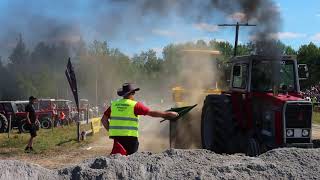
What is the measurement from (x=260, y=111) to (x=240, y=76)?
3.29 ft

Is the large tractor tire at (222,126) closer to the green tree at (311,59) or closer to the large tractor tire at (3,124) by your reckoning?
the large tractor tire at (3,124)

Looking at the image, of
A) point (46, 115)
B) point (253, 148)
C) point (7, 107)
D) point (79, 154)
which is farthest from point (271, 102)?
point (46, 115)

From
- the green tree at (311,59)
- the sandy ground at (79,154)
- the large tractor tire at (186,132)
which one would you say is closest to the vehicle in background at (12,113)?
the sandy ground at (79,154)

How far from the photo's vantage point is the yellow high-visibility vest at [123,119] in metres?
7.35

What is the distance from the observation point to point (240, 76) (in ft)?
37.7

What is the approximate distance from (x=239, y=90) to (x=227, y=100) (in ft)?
1.15

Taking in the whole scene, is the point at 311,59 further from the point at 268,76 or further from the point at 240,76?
the point at 268,76

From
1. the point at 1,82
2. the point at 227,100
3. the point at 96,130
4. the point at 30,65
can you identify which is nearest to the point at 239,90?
the point at 227,100

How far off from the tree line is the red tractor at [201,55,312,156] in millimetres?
602

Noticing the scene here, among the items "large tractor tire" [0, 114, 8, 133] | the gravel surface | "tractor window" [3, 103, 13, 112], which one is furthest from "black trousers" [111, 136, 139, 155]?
"tractor window" [3, 103, 13, 112]

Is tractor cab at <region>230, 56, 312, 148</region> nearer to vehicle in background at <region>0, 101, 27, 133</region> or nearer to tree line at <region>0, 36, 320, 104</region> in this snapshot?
tree line at <region>0, 36, 320, 104</region>

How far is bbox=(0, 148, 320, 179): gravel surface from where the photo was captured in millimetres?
5965

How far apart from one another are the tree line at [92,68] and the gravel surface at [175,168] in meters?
5.28

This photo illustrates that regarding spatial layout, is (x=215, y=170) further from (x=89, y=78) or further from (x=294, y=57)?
(x=89, y=78)
